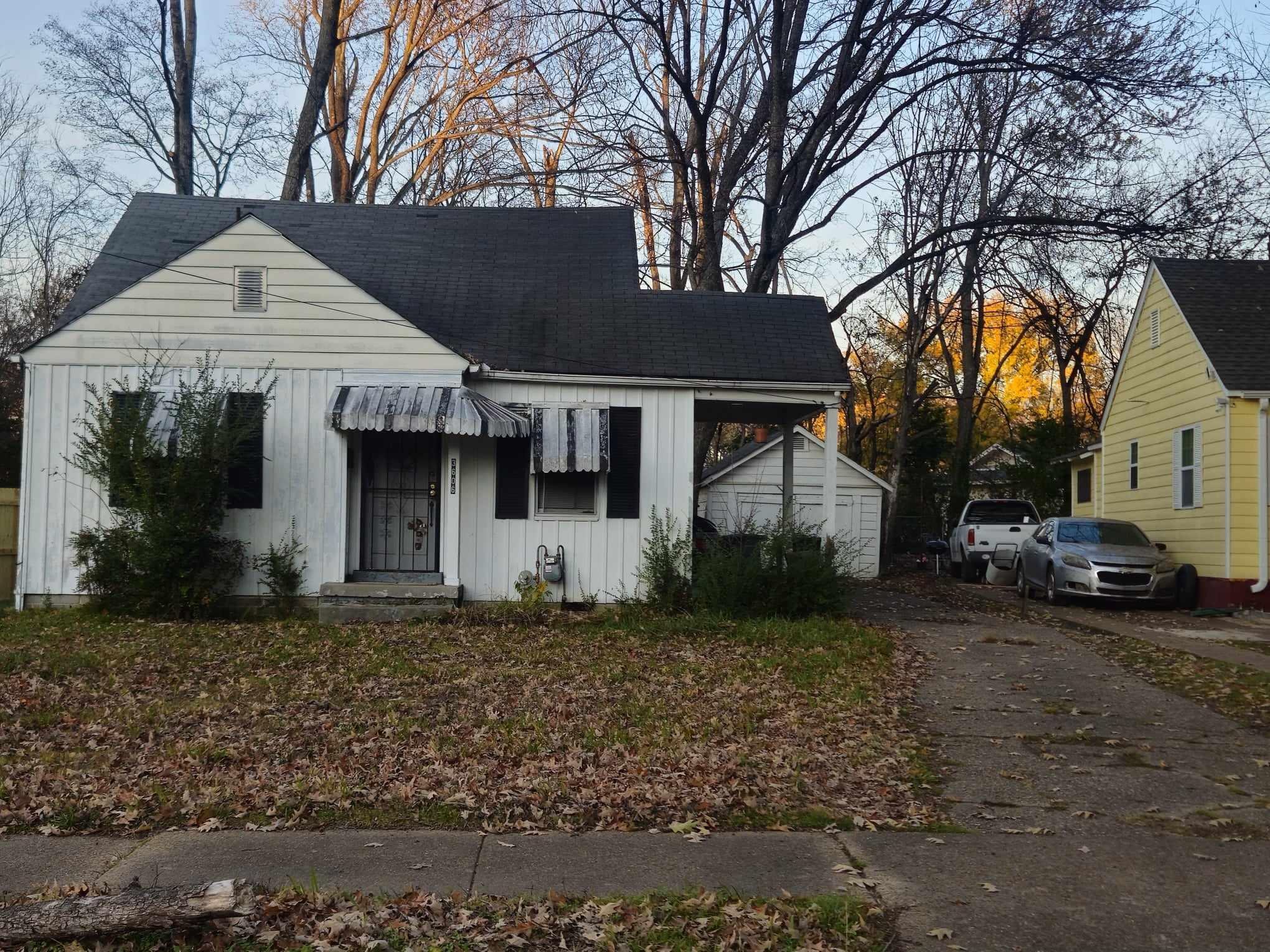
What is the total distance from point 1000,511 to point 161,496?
2011cm

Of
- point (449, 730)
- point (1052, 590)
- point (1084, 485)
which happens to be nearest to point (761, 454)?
point (1084, 485)

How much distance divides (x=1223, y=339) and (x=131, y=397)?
16.3 meters

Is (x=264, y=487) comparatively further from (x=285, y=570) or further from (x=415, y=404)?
(x=415, y=404)

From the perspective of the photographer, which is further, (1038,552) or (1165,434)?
(1165,434)

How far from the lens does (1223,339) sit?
18.5m

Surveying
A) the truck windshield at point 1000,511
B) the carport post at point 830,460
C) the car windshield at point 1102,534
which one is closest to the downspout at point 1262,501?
the car windshield at point 1102,534

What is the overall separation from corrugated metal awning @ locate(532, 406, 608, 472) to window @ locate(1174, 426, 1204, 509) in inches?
408

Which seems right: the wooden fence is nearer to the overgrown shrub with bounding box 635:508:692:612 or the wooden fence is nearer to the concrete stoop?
the concrete stoop

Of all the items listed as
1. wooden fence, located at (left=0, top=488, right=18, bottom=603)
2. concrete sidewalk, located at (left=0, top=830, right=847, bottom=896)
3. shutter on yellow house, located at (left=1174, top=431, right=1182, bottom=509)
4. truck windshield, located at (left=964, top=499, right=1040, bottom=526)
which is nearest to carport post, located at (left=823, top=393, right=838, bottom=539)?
shutter on yellow house, located at (left=1174, top=431, right=1182, bottom=509)

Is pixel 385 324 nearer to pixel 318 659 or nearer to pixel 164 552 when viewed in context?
pixel 164 552

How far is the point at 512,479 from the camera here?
49.1 ft

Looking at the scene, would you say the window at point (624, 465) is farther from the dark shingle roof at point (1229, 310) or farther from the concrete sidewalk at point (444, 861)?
the dark shingle roof at point (1229, 310)

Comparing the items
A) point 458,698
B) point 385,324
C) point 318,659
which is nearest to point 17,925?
point 458,698

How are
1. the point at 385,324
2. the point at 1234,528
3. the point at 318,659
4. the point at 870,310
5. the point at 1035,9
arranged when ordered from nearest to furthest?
1. the point at 318,659
2. the point at 385,324
3. the point at 1234,528
4. the point at 1035,9
5. the point at 870,310
